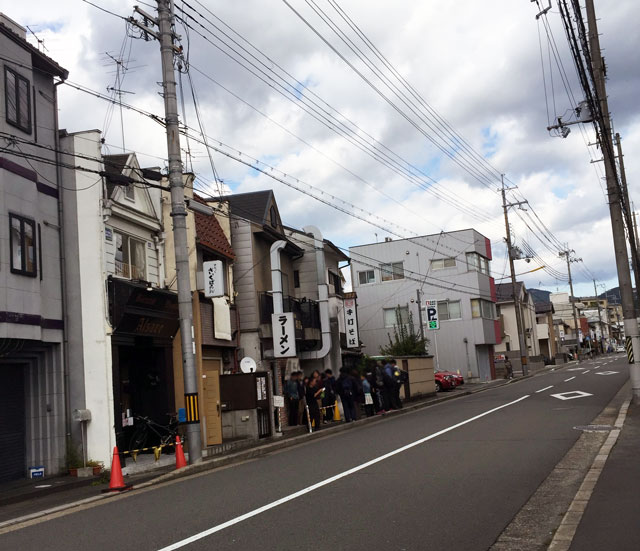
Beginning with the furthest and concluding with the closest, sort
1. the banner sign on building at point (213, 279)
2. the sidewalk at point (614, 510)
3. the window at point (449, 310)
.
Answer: the window at point (449, 310) → the banner sign on building at point (213, 279) → the sidewalk at point (614, 510)

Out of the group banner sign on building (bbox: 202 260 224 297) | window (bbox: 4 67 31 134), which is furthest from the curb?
window (bbox: 4 67 31 134)

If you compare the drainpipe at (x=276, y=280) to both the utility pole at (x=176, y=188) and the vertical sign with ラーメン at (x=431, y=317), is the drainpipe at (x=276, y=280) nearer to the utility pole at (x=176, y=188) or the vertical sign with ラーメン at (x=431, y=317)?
the utility pole at (x=176, y=188)

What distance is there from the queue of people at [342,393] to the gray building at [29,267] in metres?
8.07

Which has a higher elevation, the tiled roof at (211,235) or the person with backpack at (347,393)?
the tiled roof at (211,235)

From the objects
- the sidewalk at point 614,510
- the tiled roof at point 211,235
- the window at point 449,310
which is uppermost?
the tiled roof at point 211,235

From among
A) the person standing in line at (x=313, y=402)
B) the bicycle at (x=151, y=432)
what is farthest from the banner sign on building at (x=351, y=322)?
the bicycle at (x=151, y=432)

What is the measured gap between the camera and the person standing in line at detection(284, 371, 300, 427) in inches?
870

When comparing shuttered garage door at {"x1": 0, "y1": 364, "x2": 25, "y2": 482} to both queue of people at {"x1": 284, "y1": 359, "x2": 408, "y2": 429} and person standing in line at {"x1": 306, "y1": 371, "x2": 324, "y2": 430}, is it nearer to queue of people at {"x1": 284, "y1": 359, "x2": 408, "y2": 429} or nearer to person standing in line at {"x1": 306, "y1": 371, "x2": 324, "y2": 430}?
queue of people at {"x1": 284, "y1": 359, "x2": 408, "y2": 429}

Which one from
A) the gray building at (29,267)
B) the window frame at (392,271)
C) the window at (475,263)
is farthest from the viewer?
the window frame at (392,271)

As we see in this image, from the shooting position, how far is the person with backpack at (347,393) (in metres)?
22.5

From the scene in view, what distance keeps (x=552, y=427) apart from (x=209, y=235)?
12.1 meters

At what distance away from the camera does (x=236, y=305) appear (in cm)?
2450

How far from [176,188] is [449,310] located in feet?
132

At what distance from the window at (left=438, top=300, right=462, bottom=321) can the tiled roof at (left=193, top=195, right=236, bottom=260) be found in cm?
3143
